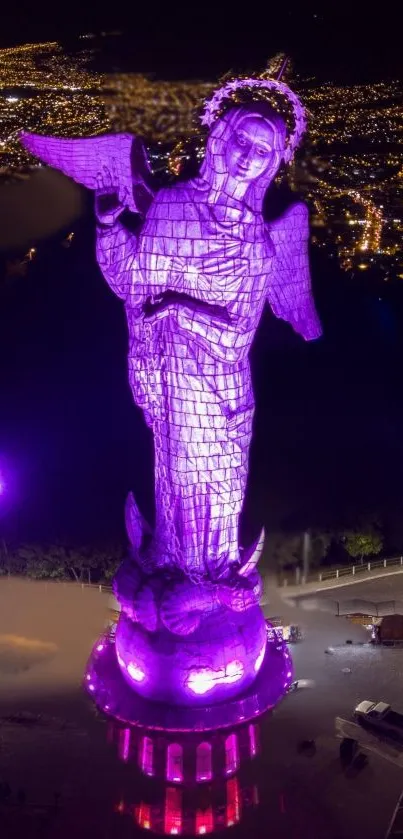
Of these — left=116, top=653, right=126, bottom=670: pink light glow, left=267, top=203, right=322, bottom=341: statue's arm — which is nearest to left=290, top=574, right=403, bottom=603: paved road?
left=116, top=653, right=126, bottom=670: pink light glow

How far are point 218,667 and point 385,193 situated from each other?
23087 millimetres

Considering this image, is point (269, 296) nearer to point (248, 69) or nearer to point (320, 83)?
point (248, 69)

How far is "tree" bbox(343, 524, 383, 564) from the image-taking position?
21812 millimetres

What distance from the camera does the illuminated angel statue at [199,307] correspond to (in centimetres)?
1320

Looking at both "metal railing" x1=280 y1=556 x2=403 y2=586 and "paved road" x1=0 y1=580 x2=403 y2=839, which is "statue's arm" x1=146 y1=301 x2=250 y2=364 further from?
"metal railing" x1=280 y1=556 x2=403 y2=586

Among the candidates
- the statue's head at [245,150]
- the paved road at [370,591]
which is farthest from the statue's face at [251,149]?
the paved road at [370,591]

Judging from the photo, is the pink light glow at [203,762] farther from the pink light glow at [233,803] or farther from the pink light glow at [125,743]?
the pink light glow at [125,743]

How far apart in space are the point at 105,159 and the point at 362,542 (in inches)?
504

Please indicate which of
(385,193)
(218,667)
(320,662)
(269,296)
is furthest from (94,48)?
(385,193)

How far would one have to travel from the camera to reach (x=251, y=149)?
506 inches

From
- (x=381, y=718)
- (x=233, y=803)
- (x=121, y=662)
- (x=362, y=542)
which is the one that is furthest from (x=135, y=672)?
(x=362, y=542)

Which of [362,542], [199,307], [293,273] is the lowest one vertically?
[362,542]

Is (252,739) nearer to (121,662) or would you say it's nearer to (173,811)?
(173,811)

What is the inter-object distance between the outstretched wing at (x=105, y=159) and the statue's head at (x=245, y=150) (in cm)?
106
